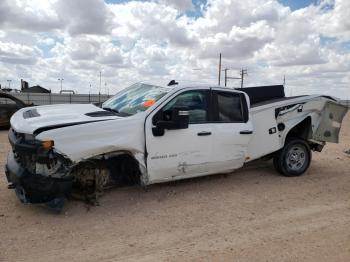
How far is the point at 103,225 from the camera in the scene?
5078mm

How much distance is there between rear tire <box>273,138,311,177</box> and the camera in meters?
7.66

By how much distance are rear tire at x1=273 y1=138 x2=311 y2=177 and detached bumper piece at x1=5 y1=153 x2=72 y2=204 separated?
13.8 feet

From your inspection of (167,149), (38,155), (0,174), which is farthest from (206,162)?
(0,174)

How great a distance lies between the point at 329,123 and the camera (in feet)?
26.2

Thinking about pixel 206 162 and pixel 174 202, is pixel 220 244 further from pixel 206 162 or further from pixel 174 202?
pixel 206 162

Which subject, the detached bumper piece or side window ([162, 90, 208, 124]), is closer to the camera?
the detached bumper piece

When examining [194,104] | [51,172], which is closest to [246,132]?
[194,104]

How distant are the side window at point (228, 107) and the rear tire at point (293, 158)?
56.7 inches

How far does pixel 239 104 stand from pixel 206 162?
4.03ft

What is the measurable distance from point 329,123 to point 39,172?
5659mm

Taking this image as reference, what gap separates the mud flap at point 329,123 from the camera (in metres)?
7.92

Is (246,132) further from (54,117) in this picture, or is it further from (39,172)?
(39,172)

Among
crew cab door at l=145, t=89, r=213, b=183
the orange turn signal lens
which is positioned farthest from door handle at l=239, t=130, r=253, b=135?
the orange turn signal lens

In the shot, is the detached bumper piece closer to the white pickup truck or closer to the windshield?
the white pickup truck
